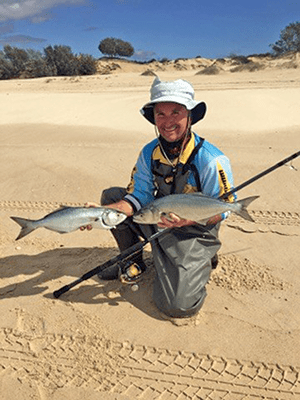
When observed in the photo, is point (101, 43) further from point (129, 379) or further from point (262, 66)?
point (129, 379)

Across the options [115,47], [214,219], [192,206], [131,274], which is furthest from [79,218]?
[115,47]

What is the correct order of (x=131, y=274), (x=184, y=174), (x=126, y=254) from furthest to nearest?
(x=131, y=274) < (x=126, y=254) < (x=184, y=174)

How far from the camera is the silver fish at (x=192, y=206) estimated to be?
2.79m

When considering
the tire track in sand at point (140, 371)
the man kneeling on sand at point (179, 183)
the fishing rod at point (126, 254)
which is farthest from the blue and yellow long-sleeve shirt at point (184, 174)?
the tire track in sand at point (140, 371)

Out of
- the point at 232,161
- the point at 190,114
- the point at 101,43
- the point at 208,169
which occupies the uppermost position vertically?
the point at 101,43

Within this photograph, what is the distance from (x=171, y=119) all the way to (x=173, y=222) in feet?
2.66

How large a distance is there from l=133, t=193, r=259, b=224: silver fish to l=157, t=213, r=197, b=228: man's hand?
3cm

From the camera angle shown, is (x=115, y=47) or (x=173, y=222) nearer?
(x=173, y=222)

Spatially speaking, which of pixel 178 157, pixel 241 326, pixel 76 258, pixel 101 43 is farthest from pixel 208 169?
pixel 101 43

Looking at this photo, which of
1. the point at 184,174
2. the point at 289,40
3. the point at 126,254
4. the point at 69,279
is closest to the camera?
the point at 184,174

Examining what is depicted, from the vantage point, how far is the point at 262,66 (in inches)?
811

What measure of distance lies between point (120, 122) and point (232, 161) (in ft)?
12.2

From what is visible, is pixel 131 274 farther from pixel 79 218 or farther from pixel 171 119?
pixel 171 119

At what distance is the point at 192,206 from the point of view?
9.16 feet
